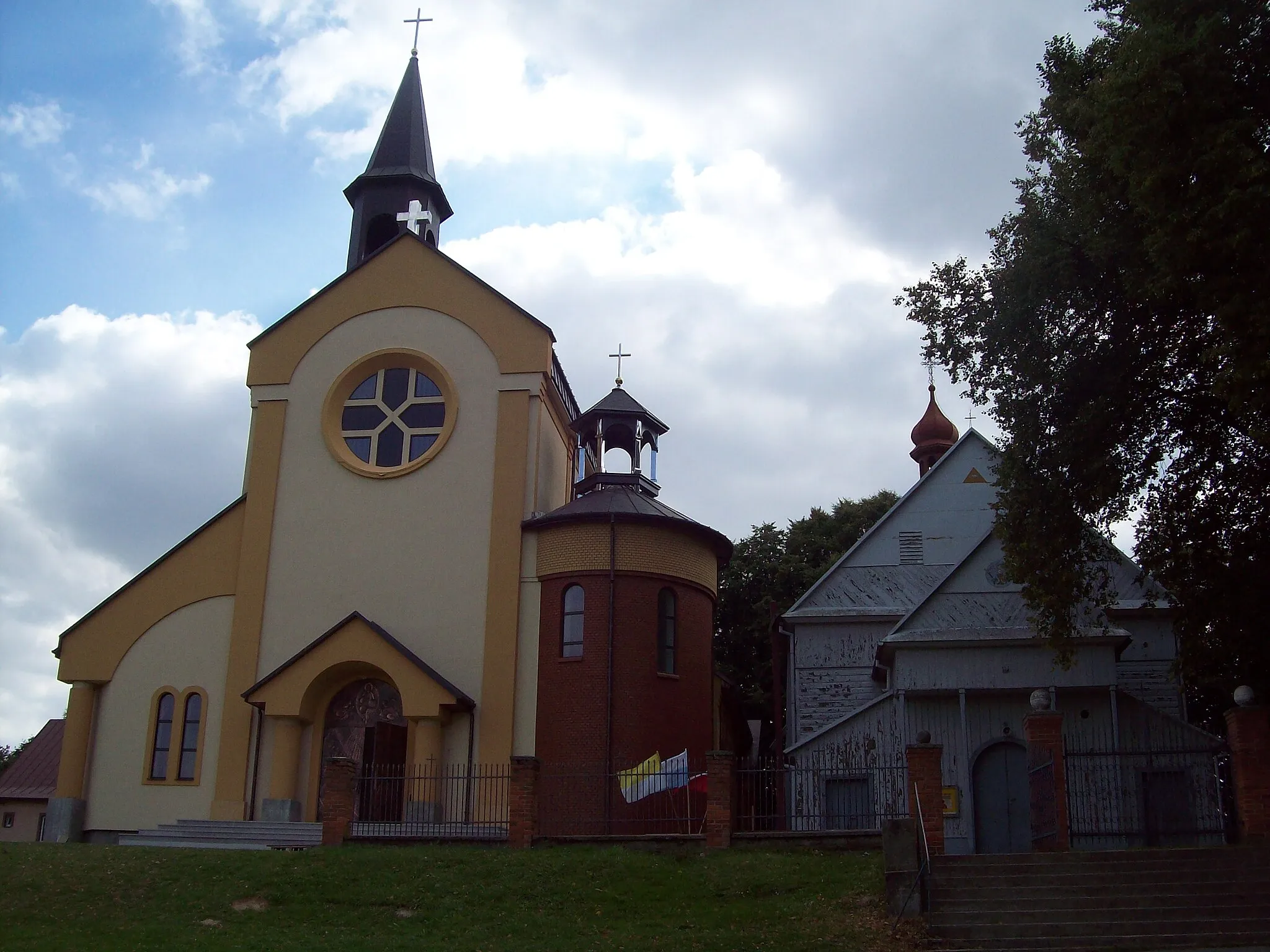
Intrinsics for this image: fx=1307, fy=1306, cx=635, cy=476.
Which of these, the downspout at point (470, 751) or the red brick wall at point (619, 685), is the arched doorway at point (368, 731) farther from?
the red brick wall at point (619, 685)

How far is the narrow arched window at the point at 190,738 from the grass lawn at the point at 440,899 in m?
A: 5.97

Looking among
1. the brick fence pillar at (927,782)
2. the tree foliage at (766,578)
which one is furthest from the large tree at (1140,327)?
the tree foliage at (766,578)

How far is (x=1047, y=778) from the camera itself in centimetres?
1903

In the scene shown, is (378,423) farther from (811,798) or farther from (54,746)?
(54,746)

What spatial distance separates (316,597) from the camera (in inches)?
1048

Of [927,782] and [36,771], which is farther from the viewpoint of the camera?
[36,771]

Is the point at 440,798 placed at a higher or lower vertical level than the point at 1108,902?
higher

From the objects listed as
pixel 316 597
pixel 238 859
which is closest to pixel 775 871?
pixel 238 859

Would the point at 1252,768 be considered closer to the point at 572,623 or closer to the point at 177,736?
the point at 572,623

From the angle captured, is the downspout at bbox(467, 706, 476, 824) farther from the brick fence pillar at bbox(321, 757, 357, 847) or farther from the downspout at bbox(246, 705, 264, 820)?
the downspout at bbox(246, 705, 264, 820)

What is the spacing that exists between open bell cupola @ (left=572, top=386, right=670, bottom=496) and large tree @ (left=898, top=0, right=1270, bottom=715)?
33.8 feet

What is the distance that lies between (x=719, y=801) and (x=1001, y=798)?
712 centimetres

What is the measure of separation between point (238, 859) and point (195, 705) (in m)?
8.29

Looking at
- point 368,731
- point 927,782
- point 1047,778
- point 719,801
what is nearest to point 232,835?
point 368,731
